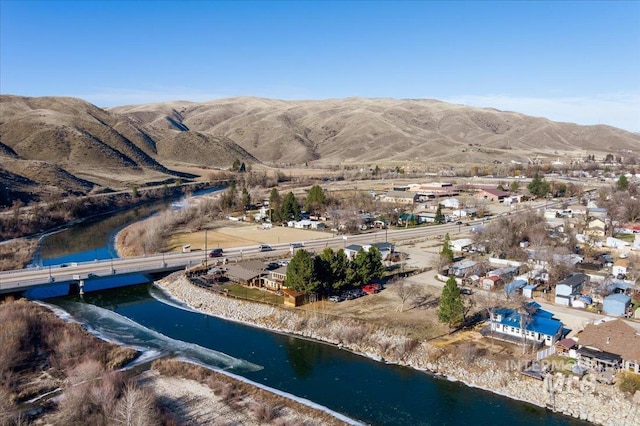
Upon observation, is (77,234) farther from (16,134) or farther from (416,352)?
(16,134)

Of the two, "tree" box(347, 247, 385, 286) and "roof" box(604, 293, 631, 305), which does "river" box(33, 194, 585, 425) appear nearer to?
"tree" box(347, 247, 385, 286)

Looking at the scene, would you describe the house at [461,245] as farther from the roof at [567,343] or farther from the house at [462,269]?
the roof at [567,343]

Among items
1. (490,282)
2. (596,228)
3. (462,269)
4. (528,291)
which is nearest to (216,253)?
(462,269)

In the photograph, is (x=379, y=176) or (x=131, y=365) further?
(x=379, y=176)

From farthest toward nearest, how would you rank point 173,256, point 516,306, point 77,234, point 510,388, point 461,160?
point 461,160
point 77,234
point 173,256
point 516,306
point 510,388

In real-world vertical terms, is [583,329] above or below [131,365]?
above

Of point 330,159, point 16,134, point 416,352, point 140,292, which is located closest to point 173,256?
point 140,292

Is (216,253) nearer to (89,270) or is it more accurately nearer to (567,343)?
(89,270)
